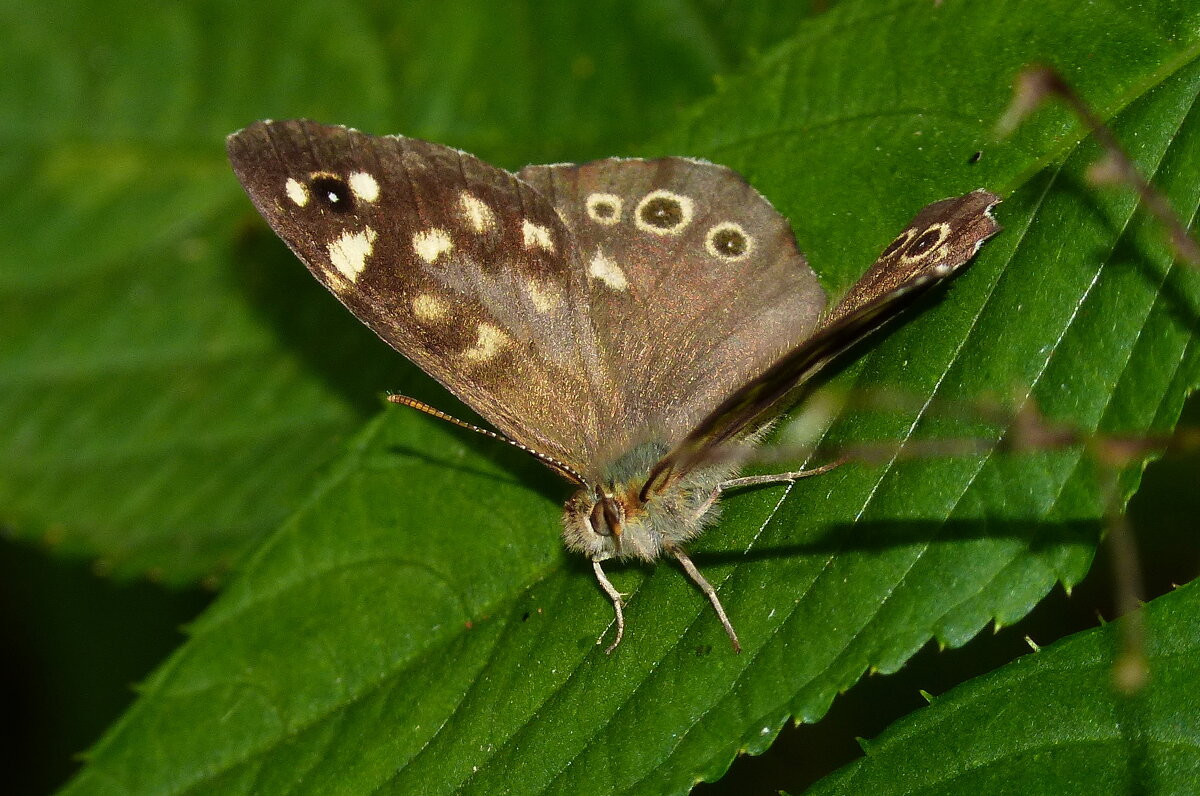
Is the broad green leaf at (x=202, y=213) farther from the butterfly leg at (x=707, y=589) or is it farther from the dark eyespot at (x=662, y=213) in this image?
the butterfly leg at (x=707, y=589)

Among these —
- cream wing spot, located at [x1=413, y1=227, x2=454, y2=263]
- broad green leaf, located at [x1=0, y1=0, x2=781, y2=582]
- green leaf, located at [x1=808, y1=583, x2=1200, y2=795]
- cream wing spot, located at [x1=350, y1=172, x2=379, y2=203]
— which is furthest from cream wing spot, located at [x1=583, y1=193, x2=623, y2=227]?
green leaf, located at [x1=808, y1=583, x2=1200, y2=795]

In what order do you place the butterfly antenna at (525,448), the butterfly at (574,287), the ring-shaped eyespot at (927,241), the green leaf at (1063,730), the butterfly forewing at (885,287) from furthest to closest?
the butterfly at (574,287)
the butterfly antenna at (525,448)
the ring-shaped eyespot at (927,241)
the butterfly forewing at (885,287)
the green leaf at (1063,730)

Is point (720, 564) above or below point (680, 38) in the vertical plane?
below

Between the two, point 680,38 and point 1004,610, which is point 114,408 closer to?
point 680,38

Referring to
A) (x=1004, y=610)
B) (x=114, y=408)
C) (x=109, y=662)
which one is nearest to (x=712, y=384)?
(x=1004, y=610)

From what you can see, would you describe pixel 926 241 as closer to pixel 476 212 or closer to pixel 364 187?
pixel 476 212

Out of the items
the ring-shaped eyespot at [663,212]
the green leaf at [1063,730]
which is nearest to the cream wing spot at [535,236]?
the ring-shaped eyespot at [663,212]
